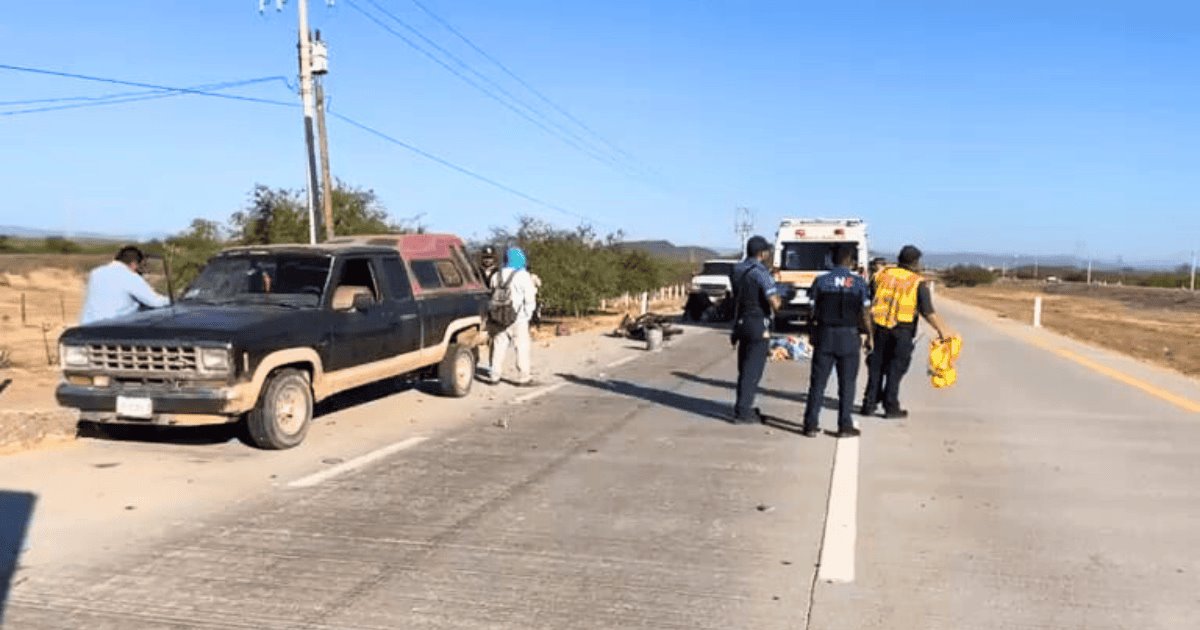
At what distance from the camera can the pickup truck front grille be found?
7652 millimetres

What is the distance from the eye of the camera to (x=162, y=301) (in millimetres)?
9320

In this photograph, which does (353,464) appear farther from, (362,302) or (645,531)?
(645,531)

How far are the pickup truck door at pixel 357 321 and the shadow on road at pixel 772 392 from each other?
14.8 ft

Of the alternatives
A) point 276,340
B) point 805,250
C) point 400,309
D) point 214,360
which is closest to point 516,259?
point 400,309

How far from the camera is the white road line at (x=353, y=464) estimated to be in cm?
707

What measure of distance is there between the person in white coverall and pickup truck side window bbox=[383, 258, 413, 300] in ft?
6.78

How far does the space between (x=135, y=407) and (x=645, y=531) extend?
4408 millimetres

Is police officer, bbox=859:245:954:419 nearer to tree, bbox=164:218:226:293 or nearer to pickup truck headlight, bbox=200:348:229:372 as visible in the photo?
pickup truck headlight, bbox=200:348:229:372

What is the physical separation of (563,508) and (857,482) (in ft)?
7.84

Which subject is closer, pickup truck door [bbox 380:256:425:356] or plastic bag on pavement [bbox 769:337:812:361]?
pickup truck door [bbox 380:256:425:356]

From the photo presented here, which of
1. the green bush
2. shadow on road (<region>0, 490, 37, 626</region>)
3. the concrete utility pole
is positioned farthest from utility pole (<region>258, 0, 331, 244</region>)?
the green bush

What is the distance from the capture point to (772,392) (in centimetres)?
1254

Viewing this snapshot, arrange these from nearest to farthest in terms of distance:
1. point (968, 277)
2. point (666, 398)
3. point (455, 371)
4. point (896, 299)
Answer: point (896, 299), point (455, 371), point (666, 398), point (968, 277)

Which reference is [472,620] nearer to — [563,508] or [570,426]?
[563,508]
